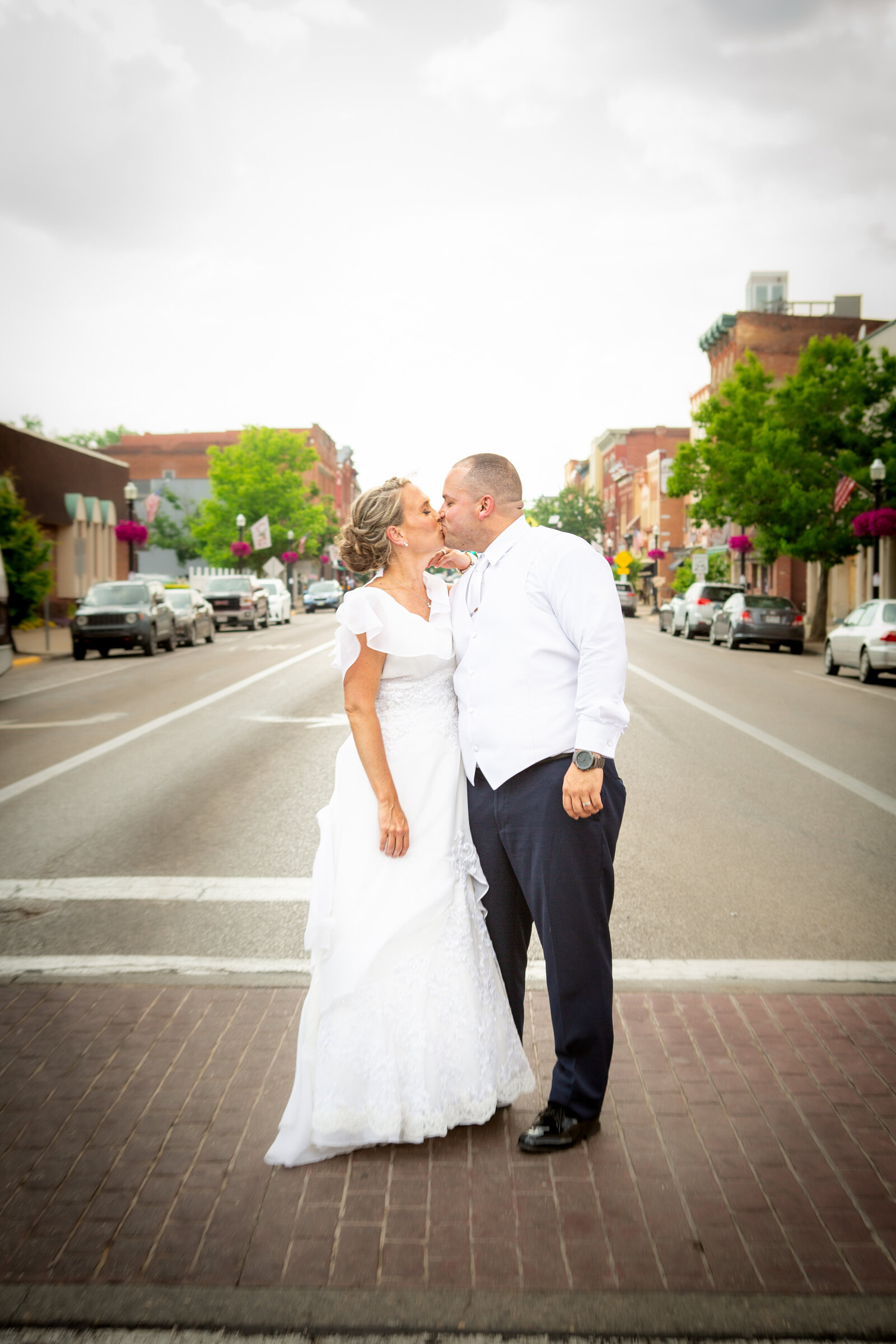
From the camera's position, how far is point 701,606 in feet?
117

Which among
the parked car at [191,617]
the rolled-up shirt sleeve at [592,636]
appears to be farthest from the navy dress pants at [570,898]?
the parked car at [191,617]

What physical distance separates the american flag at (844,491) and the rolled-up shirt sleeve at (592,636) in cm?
2754

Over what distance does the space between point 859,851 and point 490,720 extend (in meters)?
4.84

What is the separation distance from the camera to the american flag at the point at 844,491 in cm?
2888

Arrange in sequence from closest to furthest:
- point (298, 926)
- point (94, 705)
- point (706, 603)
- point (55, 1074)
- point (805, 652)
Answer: point (55, 1074) < point (298, 926) < point (94, 705) < point (805, 652) < point (706, 603)

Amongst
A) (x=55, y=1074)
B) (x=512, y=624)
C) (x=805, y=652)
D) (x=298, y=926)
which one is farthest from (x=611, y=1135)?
(x=805, y=652)

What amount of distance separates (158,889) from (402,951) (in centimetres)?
338

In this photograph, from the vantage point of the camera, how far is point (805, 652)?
1182 inches

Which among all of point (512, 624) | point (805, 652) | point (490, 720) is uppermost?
point (512, 624)

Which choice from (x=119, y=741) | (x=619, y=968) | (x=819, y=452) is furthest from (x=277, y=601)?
(x=619, y=968)

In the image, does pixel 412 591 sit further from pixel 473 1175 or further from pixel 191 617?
pixel 191 617

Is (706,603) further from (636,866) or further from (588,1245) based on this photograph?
(588,1245)

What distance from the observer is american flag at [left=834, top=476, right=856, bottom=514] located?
28.9 m

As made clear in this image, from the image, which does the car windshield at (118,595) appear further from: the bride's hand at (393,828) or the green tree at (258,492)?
the green tree at (258,492)
